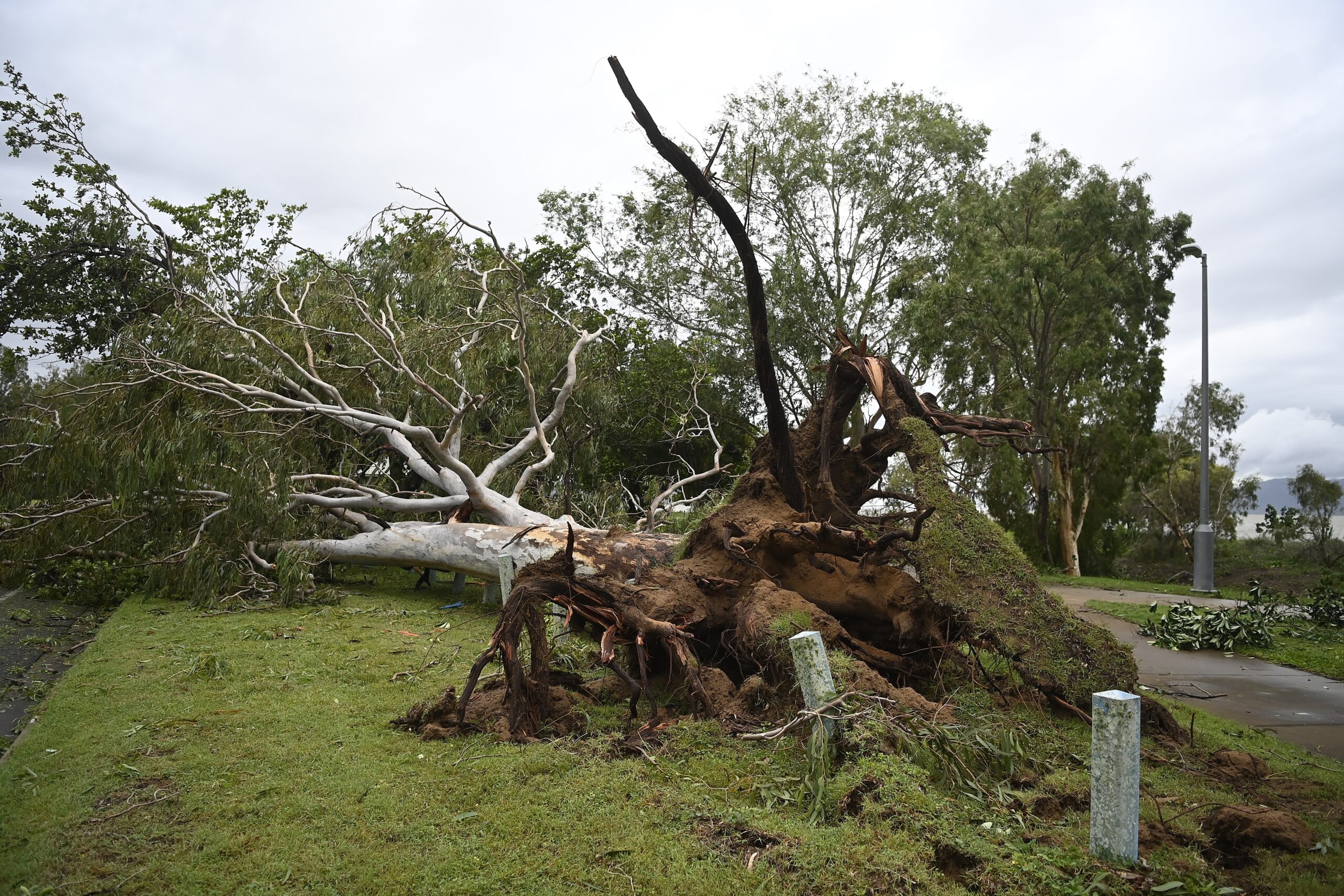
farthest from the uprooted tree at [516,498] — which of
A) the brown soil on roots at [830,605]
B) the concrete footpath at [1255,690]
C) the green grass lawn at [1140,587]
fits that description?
the green grass lawn at [1140,587]

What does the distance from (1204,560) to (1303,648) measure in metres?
6.19

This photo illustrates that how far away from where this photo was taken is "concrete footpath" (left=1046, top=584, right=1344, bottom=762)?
544cm

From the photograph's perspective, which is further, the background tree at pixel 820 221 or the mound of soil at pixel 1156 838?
the background tree at pixel 820 221

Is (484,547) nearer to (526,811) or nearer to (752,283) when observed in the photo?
(752,283)

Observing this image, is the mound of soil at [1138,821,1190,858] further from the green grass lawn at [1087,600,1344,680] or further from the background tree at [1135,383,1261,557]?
the background tree at [1135,383,1261,557]

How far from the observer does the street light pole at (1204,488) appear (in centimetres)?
1397

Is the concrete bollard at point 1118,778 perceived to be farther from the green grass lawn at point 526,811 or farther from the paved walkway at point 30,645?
the paved walkway at point 30,645

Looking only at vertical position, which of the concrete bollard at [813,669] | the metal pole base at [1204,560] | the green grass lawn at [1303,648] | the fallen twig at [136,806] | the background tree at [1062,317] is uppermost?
the background tree at [1062,317]

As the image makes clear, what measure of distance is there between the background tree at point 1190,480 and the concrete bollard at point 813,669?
2103 centimetres

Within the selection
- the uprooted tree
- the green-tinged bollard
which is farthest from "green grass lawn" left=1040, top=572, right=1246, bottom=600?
the green-tinged bollard

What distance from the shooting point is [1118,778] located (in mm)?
2867

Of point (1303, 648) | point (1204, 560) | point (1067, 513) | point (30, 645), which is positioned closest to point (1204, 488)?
point (1204, 560)

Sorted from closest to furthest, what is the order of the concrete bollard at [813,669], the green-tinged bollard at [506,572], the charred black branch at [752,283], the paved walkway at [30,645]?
the concrete bollard at [813,669]
the charred black branch at [752,283]
the paved walkway at [30,645]
the green-tinged bollard at [506,572]

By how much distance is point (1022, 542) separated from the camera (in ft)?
70.9
